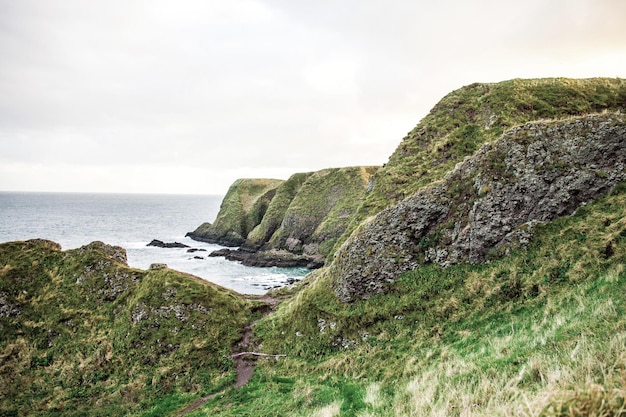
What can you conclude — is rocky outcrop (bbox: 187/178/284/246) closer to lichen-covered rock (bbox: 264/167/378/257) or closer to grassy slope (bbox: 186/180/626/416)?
lichen-covered rock (bbox: 264/167/378/257)

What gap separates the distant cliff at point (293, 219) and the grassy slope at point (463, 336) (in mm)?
54346

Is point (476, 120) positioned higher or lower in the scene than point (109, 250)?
higher

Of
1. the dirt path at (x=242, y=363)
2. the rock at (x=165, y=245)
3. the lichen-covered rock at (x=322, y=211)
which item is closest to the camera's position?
the dirt path at (x=242, y=363)

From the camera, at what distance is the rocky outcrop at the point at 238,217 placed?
115 metres

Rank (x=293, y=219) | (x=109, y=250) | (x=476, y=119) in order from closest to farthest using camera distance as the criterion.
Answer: (x=109, y=250)
(x=476, y=119)
(x=293, y=219)

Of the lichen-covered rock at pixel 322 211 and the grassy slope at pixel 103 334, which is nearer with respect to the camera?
the grassy slope at pixel 103 334

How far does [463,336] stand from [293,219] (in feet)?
274

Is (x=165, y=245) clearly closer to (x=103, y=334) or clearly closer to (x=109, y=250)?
(x=109, y=250)

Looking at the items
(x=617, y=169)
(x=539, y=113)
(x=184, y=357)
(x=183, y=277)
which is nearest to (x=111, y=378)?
(x=184, y=357)

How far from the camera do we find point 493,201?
2111 centimetres

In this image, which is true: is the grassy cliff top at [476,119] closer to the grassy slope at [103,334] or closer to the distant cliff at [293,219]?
the grassy slope at [103,334]

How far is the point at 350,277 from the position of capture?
78.3 ft

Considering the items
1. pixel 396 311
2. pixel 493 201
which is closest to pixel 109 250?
pixel 396 311

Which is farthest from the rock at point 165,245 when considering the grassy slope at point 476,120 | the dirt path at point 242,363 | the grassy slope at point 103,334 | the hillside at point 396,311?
the dirt path at point 242,363
